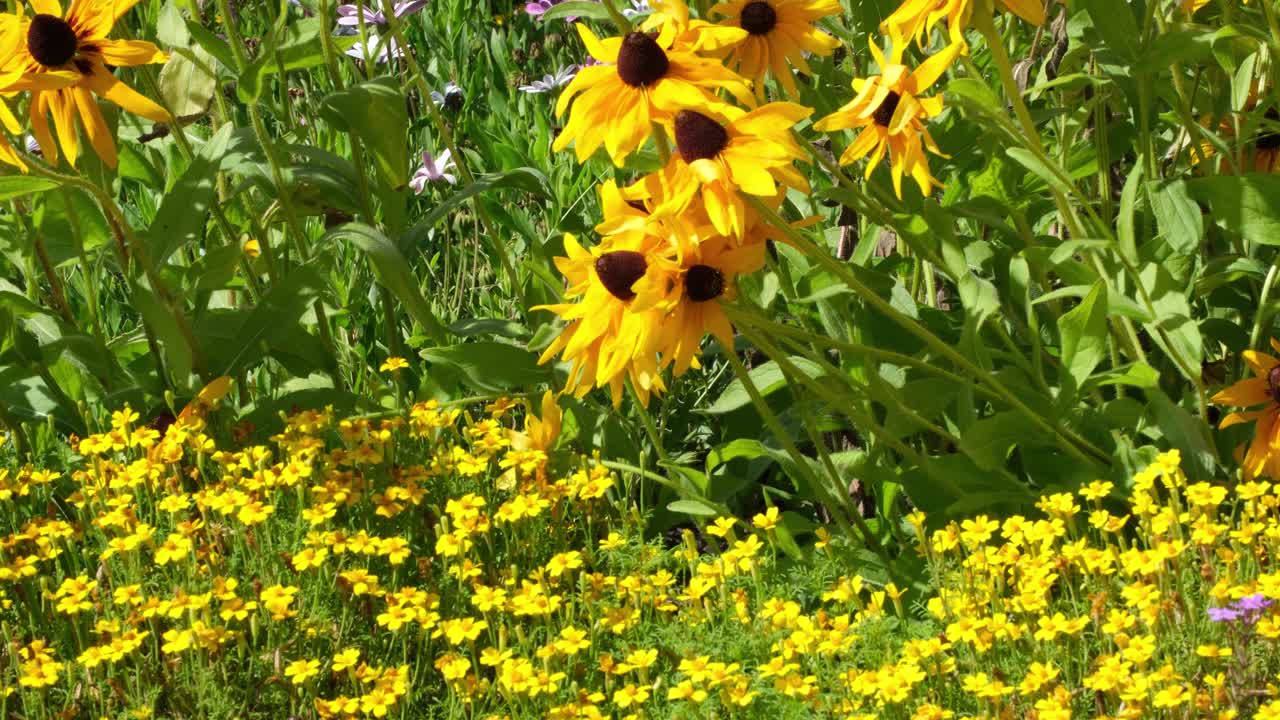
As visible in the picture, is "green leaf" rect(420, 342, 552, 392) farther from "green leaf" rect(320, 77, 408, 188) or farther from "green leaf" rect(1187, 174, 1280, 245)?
"green leaf" rect(1187, 174, 1280, 245)

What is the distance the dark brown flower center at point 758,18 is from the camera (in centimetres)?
199

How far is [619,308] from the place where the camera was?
1734 millimetres

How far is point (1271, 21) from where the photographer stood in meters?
1.98

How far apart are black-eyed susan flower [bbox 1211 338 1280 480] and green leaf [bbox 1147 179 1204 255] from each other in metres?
0.17

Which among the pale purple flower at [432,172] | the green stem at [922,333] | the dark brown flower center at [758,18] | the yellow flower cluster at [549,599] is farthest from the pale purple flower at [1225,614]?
the pale purple flower at [432,172]

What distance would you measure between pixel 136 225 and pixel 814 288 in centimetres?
194

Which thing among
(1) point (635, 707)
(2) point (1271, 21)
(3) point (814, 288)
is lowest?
(1) point (635, 707)

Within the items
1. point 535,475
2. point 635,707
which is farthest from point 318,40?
point 635,707

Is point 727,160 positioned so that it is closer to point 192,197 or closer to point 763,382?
point 763,382

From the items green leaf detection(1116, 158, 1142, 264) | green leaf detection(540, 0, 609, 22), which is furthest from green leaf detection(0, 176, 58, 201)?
green leaf detection(1116, 158, 1142, 264)

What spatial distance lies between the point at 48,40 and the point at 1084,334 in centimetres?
140

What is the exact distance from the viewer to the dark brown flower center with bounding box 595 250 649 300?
66.0 inches

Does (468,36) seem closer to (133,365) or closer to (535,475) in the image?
(133,365)

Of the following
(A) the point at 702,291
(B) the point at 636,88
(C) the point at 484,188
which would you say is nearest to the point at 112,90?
(C) the point at 484,188
